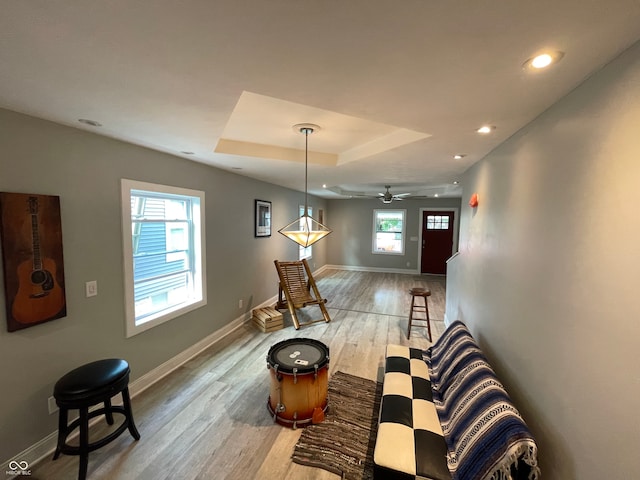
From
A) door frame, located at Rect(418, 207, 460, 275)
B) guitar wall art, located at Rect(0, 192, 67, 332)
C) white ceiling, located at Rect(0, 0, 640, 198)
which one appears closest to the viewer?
white ceiling, located at Rect(0, 0, 640, 198)

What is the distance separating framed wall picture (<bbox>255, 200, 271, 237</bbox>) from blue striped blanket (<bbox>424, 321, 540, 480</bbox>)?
3.43m

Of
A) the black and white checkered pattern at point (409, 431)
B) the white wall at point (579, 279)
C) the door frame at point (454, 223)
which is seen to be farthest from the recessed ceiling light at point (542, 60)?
the door frame at point (454, 223)

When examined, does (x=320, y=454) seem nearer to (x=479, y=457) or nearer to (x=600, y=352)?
(x=479, y=457)

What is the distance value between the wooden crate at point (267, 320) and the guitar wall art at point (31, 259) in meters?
2.41

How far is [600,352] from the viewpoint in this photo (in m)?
1.05

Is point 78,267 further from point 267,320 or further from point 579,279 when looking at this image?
point 579,279

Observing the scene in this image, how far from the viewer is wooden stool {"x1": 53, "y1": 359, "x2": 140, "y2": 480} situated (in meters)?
1.67

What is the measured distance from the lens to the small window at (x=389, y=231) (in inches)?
325

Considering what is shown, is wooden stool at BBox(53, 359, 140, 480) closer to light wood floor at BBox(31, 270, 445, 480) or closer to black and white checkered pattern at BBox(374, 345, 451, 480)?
light wood floor at BBox(31, 270, 445, 480)

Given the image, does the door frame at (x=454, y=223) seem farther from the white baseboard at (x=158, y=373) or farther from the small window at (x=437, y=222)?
the white baseboard at (x=158, y=373)

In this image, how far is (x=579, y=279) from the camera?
1189 mm

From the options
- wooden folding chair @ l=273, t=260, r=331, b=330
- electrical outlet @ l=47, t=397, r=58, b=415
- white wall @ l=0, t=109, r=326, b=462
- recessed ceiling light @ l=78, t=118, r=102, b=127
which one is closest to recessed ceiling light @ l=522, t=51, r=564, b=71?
recessed ceiling light @ l=78, t=118, r=102, b=127

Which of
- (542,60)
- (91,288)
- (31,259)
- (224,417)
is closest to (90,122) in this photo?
(31,259)

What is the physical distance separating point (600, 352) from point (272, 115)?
2336mm
